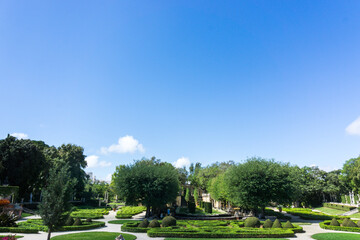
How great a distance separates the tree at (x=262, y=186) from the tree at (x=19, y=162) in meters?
39.5

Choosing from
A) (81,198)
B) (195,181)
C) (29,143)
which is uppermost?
(29,143)

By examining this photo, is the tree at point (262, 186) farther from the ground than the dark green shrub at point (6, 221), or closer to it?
farther from the ground

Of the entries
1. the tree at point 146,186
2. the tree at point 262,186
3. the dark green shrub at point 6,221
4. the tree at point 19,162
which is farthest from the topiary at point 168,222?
the tree at point 19,162

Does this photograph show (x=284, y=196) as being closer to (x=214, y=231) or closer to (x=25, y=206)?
(x=214, y=231)

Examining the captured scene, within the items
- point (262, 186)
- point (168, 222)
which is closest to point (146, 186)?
point (168, 222)

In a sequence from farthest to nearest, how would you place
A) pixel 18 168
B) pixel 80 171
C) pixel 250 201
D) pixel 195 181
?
pixel 195 181 < pixel 80 171 < pixel 18 168 < pixel 250 201

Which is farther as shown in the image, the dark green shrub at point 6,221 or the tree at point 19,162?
the tree at point 19,162

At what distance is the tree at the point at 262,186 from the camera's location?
1369 inches

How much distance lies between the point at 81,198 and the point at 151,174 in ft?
143

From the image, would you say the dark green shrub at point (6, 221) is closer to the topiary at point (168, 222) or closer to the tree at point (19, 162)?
the topiary at point (168, 222)

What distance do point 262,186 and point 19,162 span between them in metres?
45.4

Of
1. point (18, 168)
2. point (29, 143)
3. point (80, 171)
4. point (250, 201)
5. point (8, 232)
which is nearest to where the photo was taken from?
point (8, 232)

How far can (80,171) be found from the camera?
65.8 metres

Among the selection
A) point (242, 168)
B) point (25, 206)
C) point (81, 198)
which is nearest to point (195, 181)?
point (81, 198)
